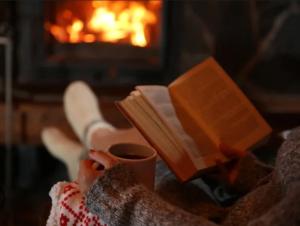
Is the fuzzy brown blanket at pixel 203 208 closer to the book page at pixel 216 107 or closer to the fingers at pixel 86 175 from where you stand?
the fingers at pixel 86 175

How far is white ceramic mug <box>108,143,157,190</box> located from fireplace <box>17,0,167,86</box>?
4.05ft

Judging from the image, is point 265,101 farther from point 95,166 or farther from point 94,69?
point 95,166

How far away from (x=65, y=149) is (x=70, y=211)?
88 centimetres

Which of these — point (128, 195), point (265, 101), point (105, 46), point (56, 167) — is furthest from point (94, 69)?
point (128, 195)

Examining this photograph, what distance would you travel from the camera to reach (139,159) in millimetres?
Answer: 875

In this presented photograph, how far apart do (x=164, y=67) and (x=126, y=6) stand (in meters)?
0.29

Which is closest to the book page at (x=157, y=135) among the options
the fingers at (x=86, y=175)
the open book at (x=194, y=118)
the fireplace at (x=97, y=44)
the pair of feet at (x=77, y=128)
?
the open book at (x=194, y=118)

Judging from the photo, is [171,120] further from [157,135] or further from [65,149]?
[65,149]

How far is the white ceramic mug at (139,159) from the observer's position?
0.85m

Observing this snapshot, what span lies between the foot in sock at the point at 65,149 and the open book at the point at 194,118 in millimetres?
682

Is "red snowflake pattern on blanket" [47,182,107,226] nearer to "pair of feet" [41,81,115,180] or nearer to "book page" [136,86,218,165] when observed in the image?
"book page" [136,86,218,165]

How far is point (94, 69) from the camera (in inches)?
83.4

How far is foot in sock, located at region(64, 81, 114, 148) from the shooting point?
1.66m

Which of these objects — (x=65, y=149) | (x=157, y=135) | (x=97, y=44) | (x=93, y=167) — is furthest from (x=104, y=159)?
(x=97, y=44)
